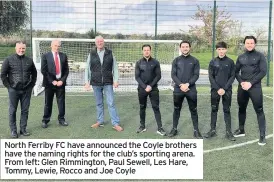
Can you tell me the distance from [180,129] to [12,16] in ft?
35.3

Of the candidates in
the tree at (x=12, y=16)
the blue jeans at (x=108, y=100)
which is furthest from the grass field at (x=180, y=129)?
the tree at (x=12, y=16)

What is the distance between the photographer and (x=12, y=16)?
595 inches

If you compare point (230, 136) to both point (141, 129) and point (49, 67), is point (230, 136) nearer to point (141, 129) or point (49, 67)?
point (141, 129)

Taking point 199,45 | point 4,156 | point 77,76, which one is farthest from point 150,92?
point 199,45

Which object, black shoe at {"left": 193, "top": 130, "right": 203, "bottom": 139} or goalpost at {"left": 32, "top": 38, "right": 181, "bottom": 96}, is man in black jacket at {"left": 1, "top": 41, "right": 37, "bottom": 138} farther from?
goalpost at {"left": 32, "top": 38, "right": 181, "bottom": 96}

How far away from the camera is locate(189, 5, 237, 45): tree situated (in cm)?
1430

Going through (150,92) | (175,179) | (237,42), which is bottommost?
(175,179)

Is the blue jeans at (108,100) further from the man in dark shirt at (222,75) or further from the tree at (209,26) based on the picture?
the tree at (209,26)

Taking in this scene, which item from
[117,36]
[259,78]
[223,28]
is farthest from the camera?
[223,28]

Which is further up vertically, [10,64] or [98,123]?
[10,64]

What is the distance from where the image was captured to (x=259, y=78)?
236 inches

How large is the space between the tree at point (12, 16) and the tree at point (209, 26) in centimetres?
665

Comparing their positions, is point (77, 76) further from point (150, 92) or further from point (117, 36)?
point (150, 92)

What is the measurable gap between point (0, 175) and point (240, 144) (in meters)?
3.81
